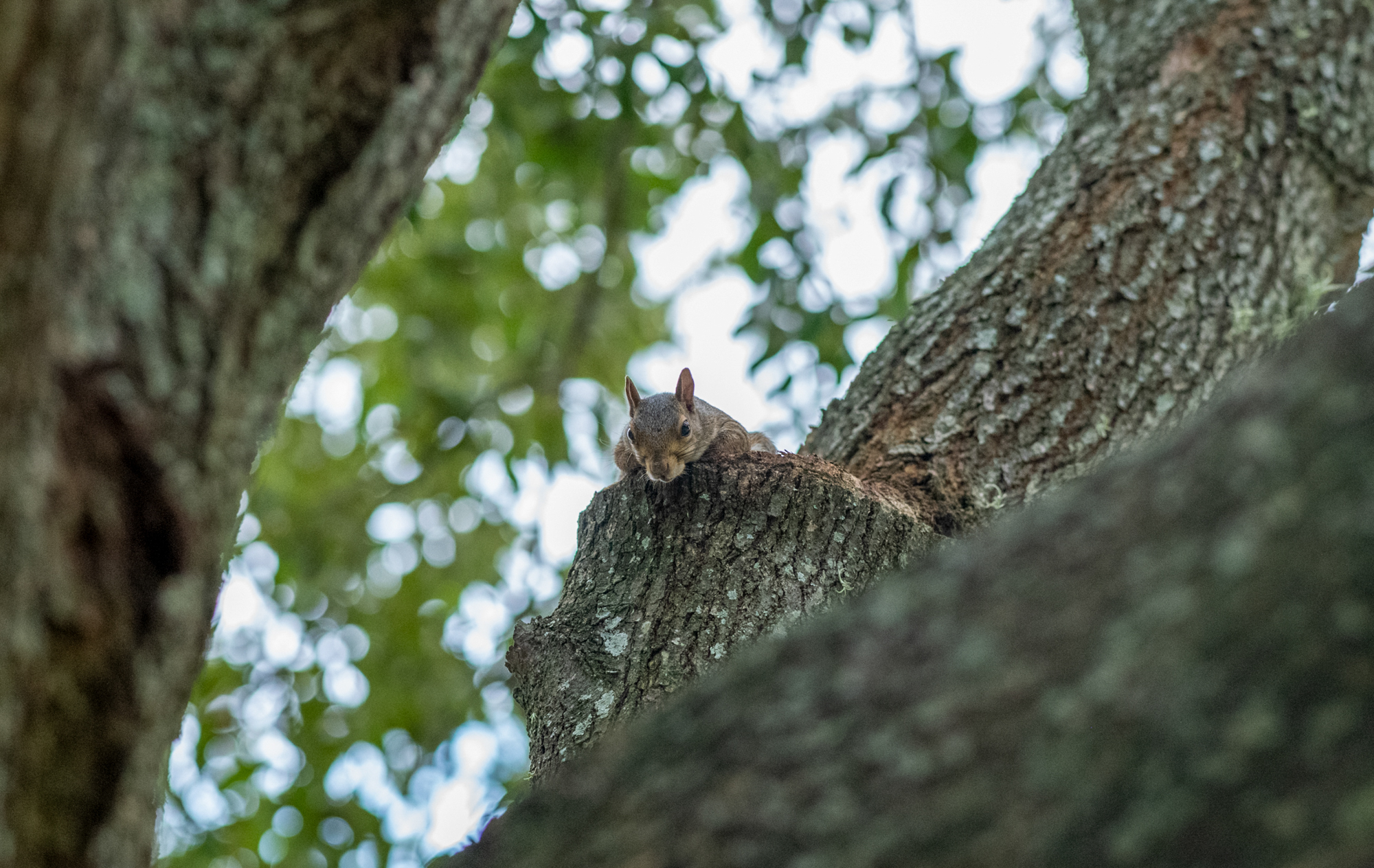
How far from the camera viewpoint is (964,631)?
0.94 metres

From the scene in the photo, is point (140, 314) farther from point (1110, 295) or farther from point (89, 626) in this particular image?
point (1110, 295)

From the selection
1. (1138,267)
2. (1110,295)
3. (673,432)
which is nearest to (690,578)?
(1110,295)

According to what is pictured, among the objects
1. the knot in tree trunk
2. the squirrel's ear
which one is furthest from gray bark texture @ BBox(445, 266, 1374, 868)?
the squirrel's ear

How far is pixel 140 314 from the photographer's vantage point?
0.99 meters

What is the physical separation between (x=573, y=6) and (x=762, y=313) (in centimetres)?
127

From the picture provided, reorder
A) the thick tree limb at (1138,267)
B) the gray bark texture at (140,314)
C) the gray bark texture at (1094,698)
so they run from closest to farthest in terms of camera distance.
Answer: the gray bark texture at (1094,698) < the gray bark texture at (140,314) < the thick tree limb at (1138,267)

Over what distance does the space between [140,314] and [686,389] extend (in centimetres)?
370

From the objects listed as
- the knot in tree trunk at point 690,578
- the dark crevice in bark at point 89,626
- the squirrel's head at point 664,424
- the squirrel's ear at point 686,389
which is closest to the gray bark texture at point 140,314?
the dark crevice in bark at point 89,626

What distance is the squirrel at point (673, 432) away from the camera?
12.1 feet

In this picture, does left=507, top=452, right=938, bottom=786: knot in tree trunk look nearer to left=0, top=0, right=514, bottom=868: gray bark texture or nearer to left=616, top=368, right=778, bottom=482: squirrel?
left=616, top=368, right=778, bottom=482: squirrel

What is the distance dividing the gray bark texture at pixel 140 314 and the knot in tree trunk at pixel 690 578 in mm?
1179

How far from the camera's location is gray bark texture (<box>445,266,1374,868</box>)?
0.80 m

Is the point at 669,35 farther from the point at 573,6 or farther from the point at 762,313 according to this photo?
the point at 762,313

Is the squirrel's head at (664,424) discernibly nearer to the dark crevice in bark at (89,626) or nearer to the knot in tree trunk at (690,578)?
the knot in tree trunk at (690,578)
